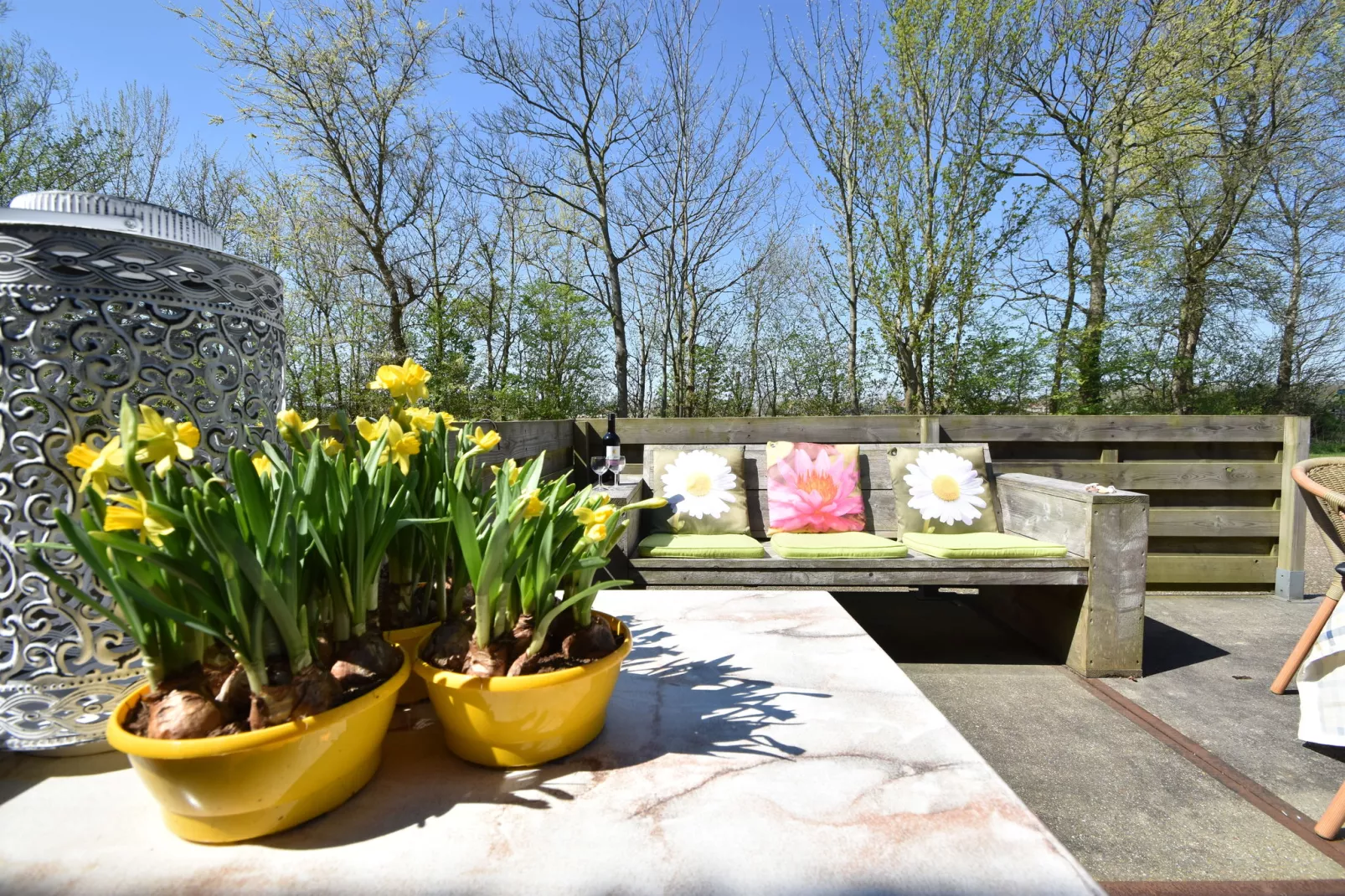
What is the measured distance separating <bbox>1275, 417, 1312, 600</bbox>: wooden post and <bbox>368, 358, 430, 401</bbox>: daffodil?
454cm

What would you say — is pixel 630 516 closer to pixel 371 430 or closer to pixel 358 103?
pixel 371 430

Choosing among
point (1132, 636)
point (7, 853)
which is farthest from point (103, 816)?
point (1132, 636)

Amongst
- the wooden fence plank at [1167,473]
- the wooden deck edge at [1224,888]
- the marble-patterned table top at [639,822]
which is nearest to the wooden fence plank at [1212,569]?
the wooden fence plank at [1167,473]

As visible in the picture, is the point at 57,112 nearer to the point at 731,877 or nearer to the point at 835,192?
the point at 835,192

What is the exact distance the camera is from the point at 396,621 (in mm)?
744

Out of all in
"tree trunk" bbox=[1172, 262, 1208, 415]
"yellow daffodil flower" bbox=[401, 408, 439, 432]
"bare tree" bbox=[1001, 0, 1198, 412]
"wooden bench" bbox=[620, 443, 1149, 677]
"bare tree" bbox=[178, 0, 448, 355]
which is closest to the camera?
"yellow daffodil flower" bbox=[401, 408, 439, 432]

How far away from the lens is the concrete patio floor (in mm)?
1479

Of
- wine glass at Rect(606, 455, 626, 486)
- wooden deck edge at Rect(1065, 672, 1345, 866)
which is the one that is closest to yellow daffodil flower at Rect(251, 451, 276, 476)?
wooden deck edge at Rect(1065, 672, 1345, 866)

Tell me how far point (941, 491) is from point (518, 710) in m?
2.67

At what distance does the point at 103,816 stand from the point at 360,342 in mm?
6216

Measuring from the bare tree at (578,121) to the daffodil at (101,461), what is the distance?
556 centimetres

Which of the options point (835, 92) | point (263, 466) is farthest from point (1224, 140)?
point (263, 466)

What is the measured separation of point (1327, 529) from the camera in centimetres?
197

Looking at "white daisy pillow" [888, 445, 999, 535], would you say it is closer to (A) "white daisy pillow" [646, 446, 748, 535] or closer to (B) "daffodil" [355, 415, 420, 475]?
(A) "white daisy pillow" [646, 446, 748, 535]
